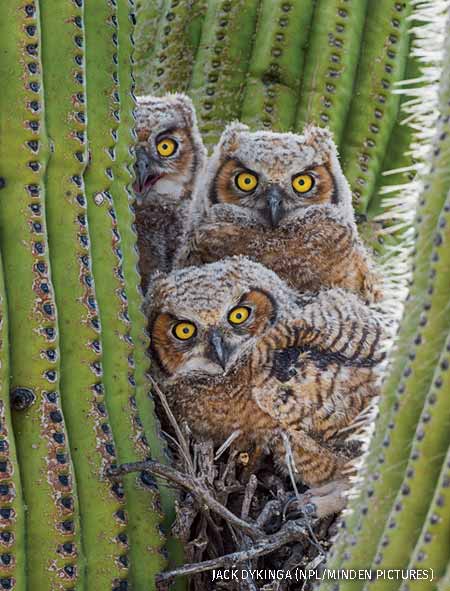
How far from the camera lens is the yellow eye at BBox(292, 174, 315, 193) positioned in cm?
353

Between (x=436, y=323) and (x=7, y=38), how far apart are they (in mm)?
1231

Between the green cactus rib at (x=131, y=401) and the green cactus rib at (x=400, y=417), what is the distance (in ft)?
2.64

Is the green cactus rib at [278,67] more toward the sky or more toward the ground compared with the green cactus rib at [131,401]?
more toward the sky

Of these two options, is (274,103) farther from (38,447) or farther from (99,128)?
(38,447)

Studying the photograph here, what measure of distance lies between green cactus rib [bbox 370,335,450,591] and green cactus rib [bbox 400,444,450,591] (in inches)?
1.0

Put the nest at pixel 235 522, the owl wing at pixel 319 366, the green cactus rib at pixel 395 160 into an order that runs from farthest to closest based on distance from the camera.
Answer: the green cactus rib at pixel 395 160 → the owl wing at pixel 319 366 → the nest at pixel 235 522

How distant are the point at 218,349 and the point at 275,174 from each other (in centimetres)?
80

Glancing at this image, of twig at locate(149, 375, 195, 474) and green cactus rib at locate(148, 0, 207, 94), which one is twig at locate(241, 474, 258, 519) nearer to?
twig at locate(149, 375, 195, 474)

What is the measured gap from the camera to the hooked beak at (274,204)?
349cm

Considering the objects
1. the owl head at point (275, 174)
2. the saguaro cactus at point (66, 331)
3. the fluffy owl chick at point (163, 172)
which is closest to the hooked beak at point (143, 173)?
the fluffy owl chick at point (163, 172)

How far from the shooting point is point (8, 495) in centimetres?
223

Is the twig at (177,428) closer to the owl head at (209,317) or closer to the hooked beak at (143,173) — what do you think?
the owl head at (209,317)

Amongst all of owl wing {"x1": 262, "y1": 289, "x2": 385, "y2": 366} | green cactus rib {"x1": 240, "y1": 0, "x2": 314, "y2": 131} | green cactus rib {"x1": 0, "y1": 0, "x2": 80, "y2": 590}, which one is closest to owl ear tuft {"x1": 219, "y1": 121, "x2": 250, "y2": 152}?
A: green cactus rib {"x1": 240, "y1": 0, "x2": 314, "y2": 131}

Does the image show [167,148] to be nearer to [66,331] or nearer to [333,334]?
[333,334]
